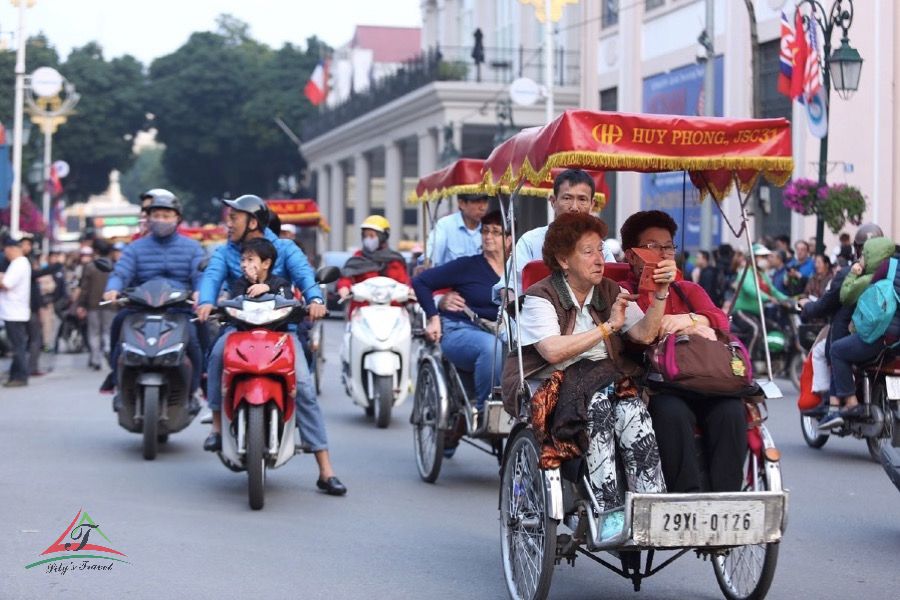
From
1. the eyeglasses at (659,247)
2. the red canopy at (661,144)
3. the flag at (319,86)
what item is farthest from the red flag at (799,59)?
the flag at (319,86)

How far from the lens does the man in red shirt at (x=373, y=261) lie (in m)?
14.1

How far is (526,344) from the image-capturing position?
621 centimetres

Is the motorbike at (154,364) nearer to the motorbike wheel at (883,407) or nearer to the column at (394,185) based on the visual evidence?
the motorbike wheel at (883,407)

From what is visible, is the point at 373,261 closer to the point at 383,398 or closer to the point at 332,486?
the point at 383,398

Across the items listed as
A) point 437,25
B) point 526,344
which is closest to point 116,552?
point 526,344

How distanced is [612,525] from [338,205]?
52.2 meters

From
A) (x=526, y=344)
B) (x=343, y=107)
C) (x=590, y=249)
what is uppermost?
(x=343, y=107)

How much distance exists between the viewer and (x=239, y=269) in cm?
945

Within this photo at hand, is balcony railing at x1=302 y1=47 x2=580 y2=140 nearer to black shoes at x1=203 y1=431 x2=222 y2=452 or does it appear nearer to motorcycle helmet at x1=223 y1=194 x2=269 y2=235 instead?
motorcycle helmet at x1=223 y1=194 x2=269 y2=235

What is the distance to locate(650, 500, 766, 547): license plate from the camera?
5.52m

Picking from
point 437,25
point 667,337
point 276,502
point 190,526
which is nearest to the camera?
point 667,337

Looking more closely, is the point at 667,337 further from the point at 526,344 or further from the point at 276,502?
the point at 276,502

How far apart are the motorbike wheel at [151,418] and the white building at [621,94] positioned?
426cm

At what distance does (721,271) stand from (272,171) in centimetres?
5628
